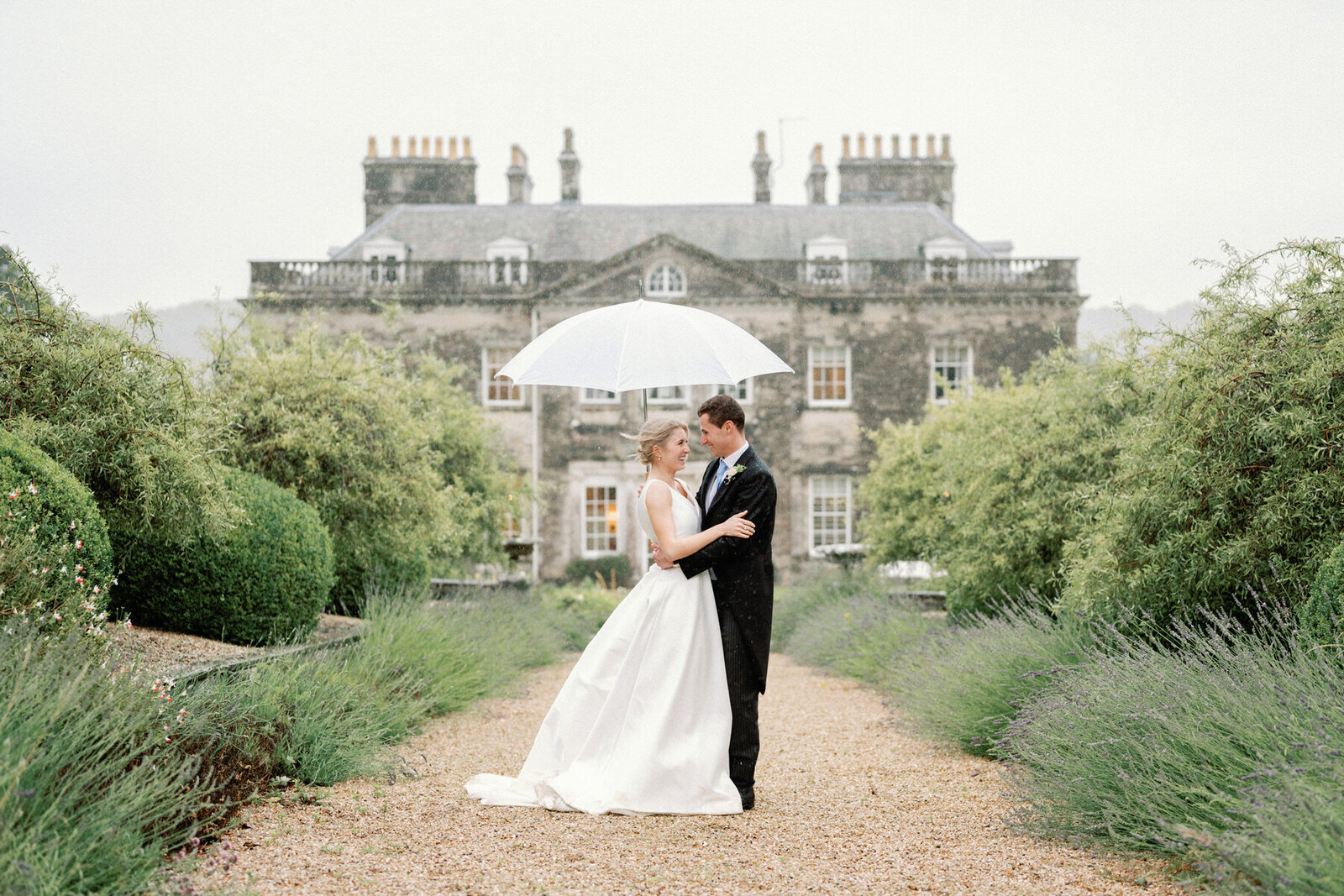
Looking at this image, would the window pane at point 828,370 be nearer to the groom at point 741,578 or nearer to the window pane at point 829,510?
the window pane at point 829,510

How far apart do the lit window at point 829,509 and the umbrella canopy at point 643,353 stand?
20503 mm

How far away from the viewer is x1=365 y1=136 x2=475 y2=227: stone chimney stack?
99.4 ft

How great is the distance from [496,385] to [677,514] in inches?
848

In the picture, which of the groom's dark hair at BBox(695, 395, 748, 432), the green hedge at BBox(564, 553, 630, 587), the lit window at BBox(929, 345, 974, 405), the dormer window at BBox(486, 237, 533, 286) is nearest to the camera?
the groom's dark hair at BBox(695, 395, 748, 432)

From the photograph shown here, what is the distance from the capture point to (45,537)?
5.68 metres

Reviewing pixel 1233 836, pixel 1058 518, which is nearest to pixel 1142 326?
pixel 1058 518

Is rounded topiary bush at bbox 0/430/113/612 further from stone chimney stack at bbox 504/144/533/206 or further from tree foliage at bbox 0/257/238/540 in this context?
stone chimney stack at bbox 504/144/533/206

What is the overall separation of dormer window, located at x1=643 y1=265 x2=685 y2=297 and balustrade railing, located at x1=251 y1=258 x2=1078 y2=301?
1632mm

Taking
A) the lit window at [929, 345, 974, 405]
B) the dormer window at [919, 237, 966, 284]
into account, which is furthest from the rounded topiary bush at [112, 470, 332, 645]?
the dormer window at [919, 237, 966, 284]

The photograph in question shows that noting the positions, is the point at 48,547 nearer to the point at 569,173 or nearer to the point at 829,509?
the point at 829,509

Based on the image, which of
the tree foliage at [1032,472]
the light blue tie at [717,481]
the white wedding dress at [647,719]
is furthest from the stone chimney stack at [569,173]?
the white wedding dress at [647,719]

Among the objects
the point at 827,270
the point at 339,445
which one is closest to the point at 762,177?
the point at 827,270

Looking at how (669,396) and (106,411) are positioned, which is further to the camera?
(669,396)

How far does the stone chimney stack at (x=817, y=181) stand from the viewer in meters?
30.3
